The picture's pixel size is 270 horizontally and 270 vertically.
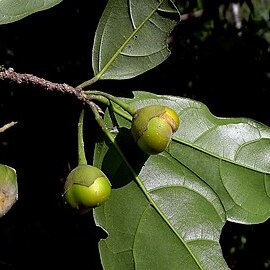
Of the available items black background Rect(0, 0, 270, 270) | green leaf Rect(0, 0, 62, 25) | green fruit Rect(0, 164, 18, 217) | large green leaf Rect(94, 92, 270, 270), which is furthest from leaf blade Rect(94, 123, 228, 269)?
black background Rect(0, 0, 270, 270)

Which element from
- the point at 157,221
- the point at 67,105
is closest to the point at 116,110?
the point at 157,221

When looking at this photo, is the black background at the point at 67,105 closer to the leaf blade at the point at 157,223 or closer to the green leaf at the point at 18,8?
the leaf blade at the point at 157,223

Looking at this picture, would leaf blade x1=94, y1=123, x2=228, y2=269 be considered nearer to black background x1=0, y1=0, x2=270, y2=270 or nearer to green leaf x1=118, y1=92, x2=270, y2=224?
green leaf x1=118, y1=92, x2=270, y2=224

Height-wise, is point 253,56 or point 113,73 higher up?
point 113,73

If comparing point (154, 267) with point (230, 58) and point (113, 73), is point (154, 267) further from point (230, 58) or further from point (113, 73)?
point (230, 58)

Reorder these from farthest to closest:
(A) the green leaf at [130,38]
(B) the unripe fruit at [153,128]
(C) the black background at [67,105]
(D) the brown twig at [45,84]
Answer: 1. (C) the black background at [67,105]
2. (A) the green leaf at [130,38]
3. (D) the brown twig at [45,84]
4. (B) the unripe fruit at [153,128]

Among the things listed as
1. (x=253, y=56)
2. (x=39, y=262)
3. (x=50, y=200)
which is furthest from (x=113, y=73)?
(x=39, y=262)

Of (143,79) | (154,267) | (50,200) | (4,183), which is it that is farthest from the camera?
(50,200)

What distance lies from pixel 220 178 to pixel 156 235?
23 centimetres

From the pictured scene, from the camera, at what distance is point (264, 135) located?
1834mm

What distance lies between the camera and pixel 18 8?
1670 mm

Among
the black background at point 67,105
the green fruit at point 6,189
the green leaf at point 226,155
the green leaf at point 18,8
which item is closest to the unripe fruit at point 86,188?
the green fruit at point 6,189

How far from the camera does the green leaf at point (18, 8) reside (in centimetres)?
166

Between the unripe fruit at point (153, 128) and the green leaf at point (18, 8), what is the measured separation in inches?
14.7
